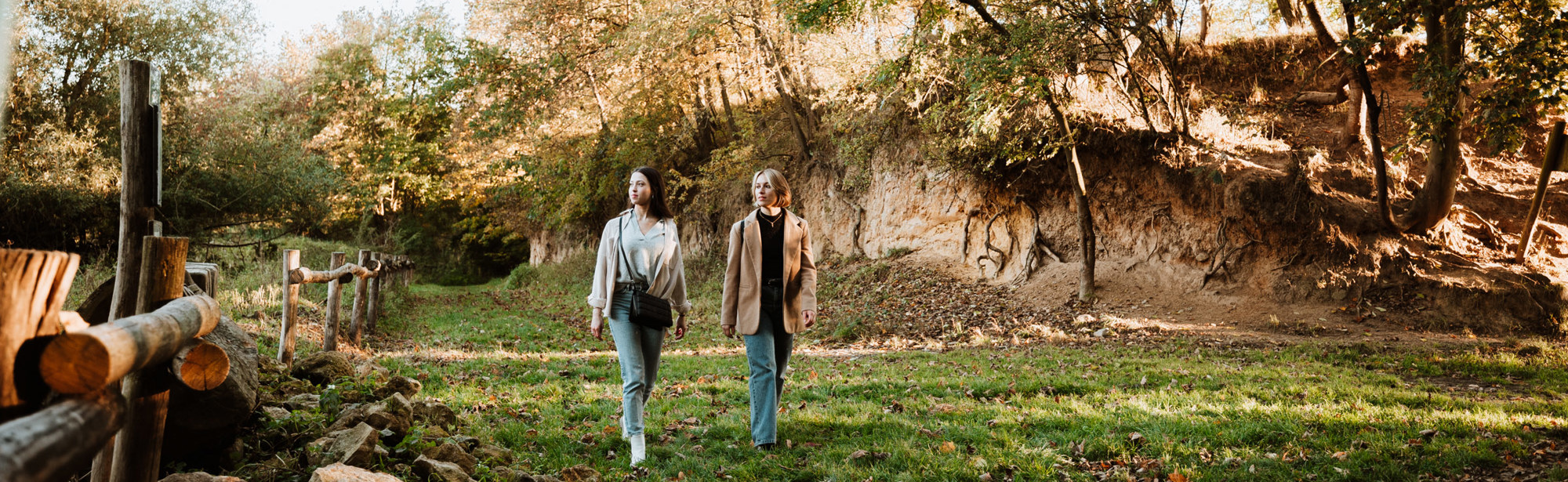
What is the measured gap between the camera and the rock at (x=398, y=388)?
5.57m

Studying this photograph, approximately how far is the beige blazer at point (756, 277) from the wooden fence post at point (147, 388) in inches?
107

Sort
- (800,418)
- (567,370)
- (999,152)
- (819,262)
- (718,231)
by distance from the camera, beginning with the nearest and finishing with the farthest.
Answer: (800,418)
(567,370)
(999,152)
(819,262)
(718,231)

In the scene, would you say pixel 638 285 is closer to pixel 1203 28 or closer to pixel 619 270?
pixel 619 270

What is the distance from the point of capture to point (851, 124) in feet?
50.7

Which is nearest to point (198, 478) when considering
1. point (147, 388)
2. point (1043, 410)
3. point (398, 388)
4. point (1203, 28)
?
point (147, 388)

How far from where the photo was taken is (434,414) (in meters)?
5.25

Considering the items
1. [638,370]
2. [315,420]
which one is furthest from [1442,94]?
[315,420]

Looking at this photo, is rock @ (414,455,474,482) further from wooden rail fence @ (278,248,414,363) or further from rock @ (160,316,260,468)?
wooden rail fence @ (278,248,414,363)

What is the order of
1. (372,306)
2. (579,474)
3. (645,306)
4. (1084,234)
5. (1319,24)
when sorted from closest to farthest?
(579,474), (645,306), (1319,24), (372,306), (1084,234)

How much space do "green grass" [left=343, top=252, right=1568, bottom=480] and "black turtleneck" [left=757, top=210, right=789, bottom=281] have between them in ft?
3.87

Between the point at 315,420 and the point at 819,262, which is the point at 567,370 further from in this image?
the point at 819,262

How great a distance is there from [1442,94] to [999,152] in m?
6.34

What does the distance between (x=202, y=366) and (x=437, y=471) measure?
56.1 inches

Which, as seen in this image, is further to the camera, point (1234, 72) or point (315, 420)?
point (1234, 72)
